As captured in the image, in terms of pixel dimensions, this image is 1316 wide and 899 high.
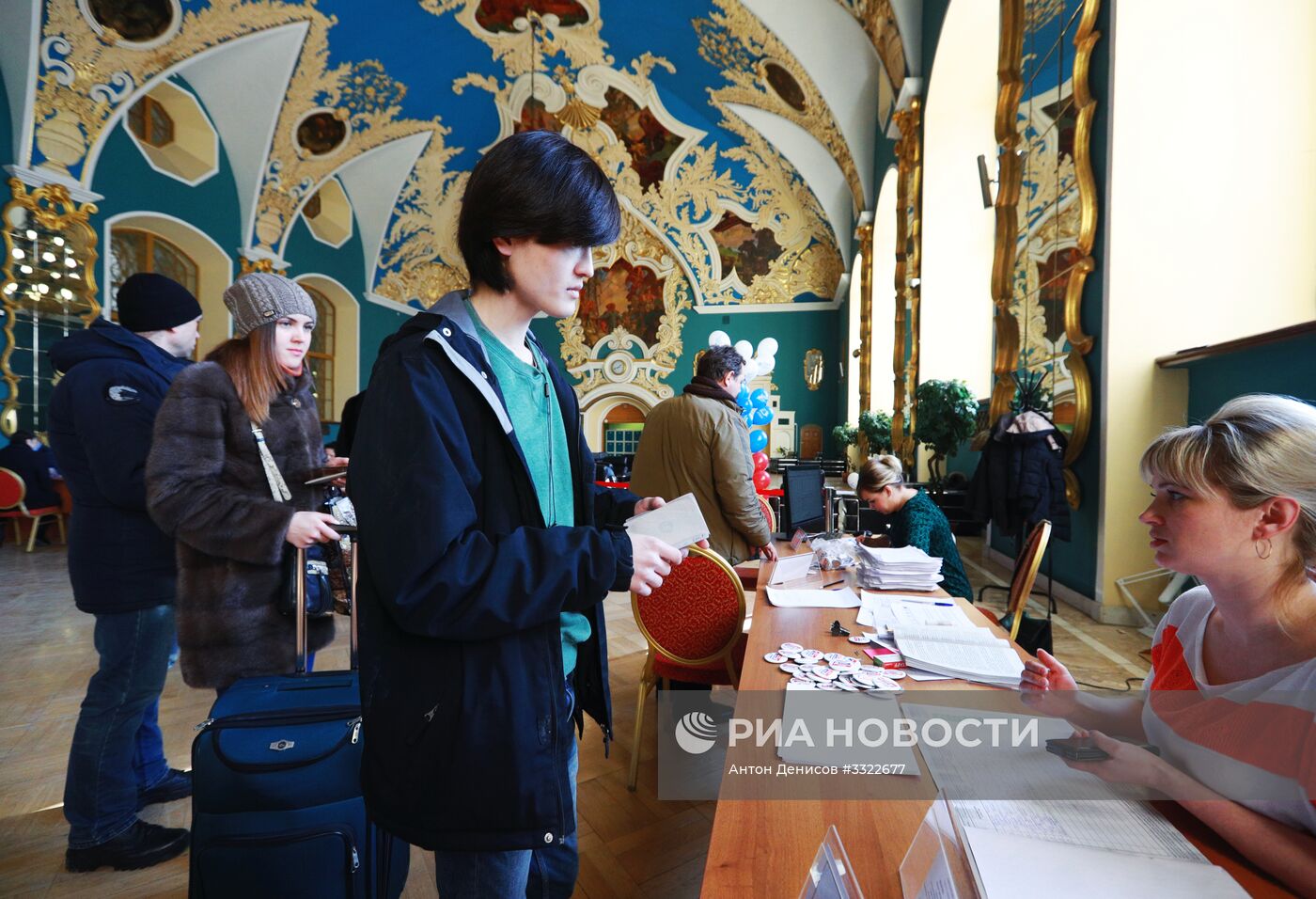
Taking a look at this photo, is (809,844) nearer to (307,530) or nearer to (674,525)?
(674,525)

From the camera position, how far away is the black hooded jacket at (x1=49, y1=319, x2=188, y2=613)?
1.76 metres

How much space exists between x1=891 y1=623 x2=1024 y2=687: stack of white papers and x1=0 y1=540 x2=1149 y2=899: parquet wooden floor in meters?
0.99

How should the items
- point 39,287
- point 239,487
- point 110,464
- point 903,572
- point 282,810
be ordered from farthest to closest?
1. point 39,287
2. point 903,572
3. point 110,464
4. point 239,487
5. point 282,810

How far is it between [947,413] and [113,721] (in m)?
5.39

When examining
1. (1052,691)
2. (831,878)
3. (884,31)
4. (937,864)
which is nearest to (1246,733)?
(1052,691)

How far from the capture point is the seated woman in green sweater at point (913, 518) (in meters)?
2.61

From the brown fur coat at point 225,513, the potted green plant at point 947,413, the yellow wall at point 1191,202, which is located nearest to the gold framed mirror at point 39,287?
the brown fur coat at point 225,513

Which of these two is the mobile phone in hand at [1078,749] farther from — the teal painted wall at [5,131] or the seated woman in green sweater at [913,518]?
the teal painted wall at [5,131]

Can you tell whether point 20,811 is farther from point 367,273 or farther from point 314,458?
point 367,273

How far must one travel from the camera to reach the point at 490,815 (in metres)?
0.86

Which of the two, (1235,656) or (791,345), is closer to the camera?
(1235,656)

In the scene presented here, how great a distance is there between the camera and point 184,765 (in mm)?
2461

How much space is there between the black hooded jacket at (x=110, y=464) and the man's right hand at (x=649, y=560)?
1.60 metres

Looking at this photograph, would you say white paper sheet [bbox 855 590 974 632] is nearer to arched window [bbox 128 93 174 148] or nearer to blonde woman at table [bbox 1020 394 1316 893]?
blonde woman at table [bbox 1020 394 1316 893]
